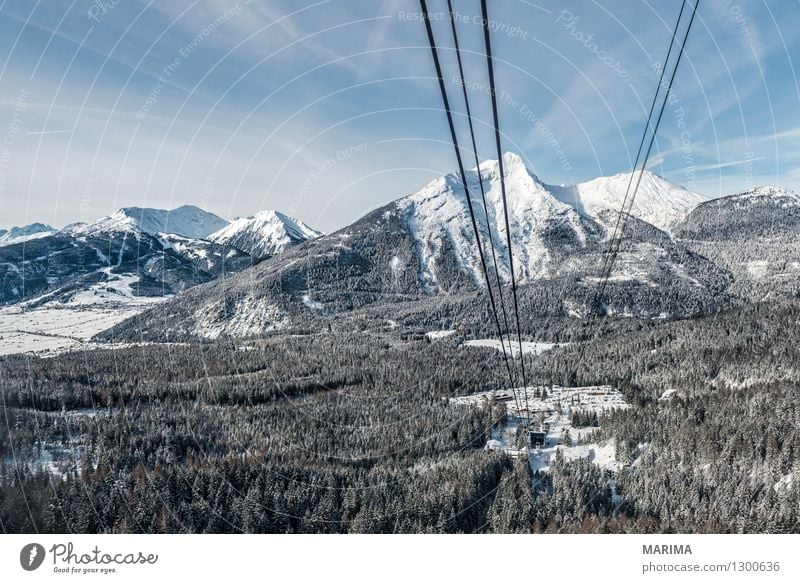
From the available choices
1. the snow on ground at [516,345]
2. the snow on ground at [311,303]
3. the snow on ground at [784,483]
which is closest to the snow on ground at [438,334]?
the snow on ground at [516,345]

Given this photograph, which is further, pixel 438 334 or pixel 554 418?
pixel 438 334

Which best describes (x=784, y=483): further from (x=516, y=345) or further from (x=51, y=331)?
(x=51, y=331)

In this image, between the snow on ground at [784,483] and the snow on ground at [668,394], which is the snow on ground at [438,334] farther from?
the snow on ground at [784,483]

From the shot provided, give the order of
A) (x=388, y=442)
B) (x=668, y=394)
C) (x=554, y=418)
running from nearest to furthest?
(x=388, y=442)
(x=554, y=418)
(x=668, y=394)

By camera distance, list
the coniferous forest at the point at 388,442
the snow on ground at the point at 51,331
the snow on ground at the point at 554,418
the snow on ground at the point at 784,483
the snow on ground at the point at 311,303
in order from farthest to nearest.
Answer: the snow on ground at the point at 311,303 < the snow on ground at the point at 51,331 < the snow on ground at the point at 554,418 < the snow on ground at the point at 784,483 < the coniferous forest at the point at 388,442

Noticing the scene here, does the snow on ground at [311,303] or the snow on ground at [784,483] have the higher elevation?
the snow on ground at [311,303]

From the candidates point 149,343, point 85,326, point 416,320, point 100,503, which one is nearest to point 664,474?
point 100,503

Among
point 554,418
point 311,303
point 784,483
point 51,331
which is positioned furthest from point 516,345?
point 51,331
